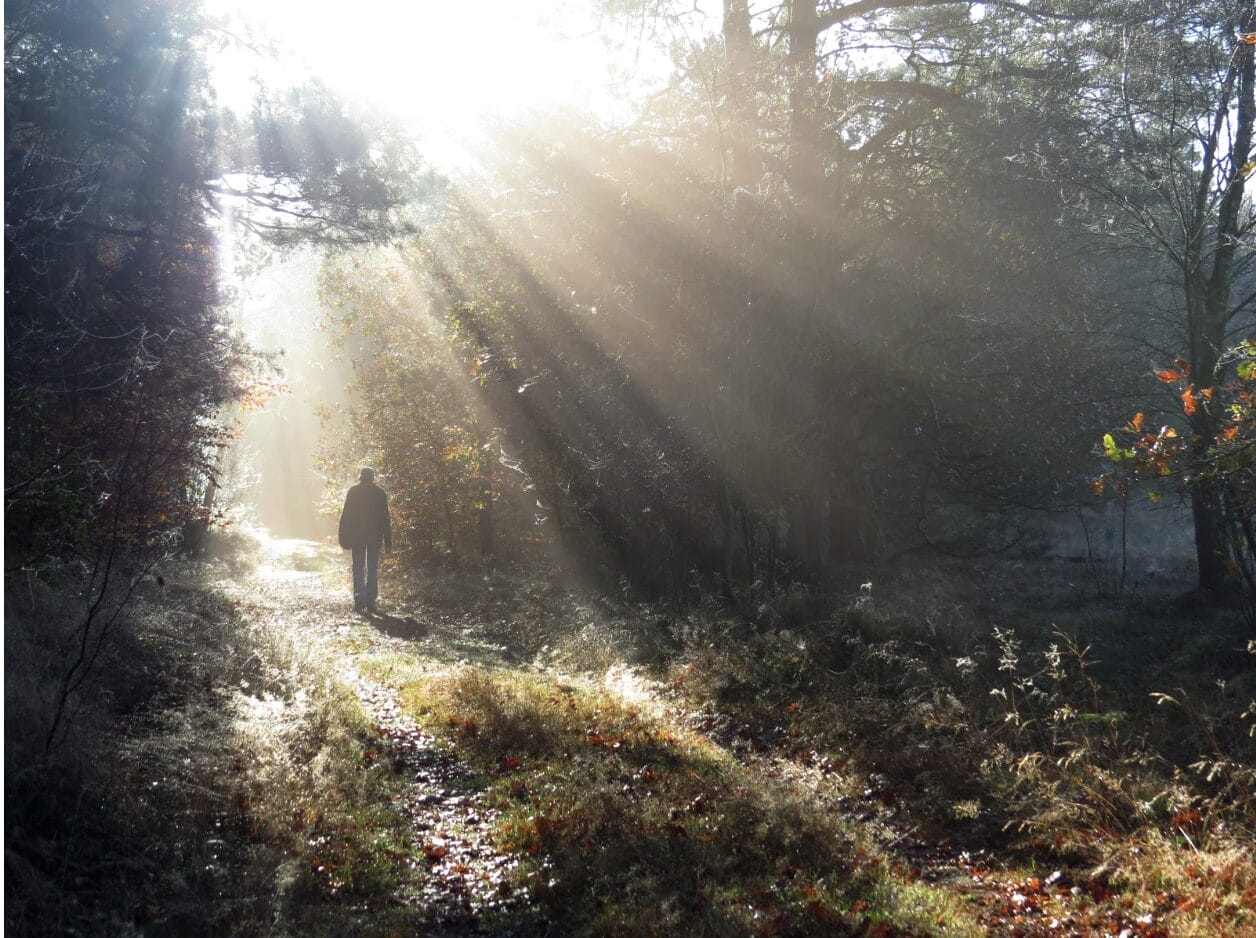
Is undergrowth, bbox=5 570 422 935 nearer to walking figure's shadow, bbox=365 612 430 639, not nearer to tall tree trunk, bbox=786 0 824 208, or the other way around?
walking figure's shadow, bbox=365 612 430 639

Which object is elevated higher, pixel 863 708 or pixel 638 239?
pixel 638 239

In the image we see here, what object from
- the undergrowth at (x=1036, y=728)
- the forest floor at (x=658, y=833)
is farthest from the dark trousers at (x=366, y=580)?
the undergrowth at (x=1036, y=728)

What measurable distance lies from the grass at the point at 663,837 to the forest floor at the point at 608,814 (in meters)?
0.02

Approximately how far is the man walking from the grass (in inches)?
253

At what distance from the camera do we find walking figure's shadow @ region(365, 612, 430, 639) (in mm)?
13117

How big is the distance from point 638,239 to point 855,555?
9389 millimetres

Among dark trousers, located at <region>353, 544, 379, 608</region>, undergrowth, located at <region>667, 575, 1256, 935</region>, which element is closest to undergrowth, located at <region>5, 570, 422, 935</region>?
undergrowth, located at <region>667, 575, 1256, 935</region>

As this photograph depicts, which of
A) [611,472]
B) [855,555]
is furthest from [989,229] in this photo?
[855,555]

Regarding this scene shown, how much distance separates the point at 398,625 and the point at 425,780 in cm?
713

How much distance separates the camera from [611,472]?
47.4 ft

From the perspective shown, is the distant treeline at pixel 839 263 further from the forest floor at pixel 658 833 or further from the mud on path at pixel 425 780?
the forest floor at pixel 658 833

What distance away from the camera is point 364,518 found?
14367 millimetres

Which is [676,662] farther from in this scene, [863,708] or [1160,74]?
[1160,74]

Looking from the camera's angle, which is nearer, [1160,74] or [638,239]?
[1160,74]
